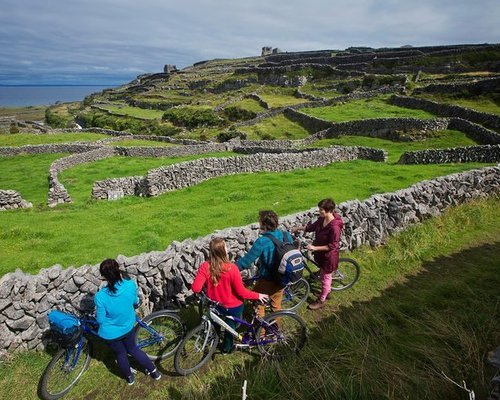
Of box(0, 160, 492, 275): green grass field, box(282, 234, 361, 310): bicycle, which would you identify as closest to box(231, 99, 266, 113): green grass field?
box(0, 160, 492, 275): green grass field

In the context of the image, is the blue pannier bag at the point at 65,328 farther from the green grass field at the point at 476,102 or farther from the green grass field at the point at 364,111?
the green grass field at the point at 476,102

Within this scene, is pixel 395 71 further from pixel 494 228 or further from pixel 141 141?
pixel 494 228

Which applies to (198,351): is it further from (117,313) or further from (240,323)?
(117,313)

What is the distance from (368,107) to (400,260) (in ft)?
134

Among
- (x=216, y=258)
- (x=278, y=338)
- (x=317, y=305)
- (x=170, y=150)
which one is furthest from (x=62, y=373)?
(x=170, y=150)

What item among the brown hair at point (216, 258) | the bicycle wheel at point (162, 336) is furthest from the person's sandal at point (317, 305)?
the brown hair at point (216, 258)

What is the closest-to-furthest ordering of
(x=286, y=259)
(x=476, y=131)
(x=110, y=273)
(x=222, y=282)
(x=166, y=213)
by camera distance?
(x=110, y=273), (x=222, y=282), (x=286, y=259), (x=166, y=213), (x=476, y=131)

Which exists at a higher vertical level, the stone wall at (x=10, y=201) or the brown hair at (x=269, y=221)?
the brown hair at (x=269, y=221)

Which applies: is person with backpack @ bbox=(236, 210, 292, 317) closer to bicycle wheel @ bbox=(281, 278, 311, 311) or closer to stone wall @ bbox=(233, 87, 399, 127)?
bicycle wheel @ bbox=(281, 278, 311, 311)

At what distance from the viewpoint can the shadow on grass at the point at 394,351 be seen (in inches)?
213

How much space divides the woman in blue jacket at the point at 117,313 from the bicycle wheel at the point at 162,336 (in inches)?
25.0

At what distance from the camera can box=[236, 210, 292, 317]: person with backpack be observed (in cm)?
646

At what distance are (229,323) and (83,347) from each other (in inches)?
113

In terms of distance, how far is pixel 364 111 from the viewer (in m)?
44.9
